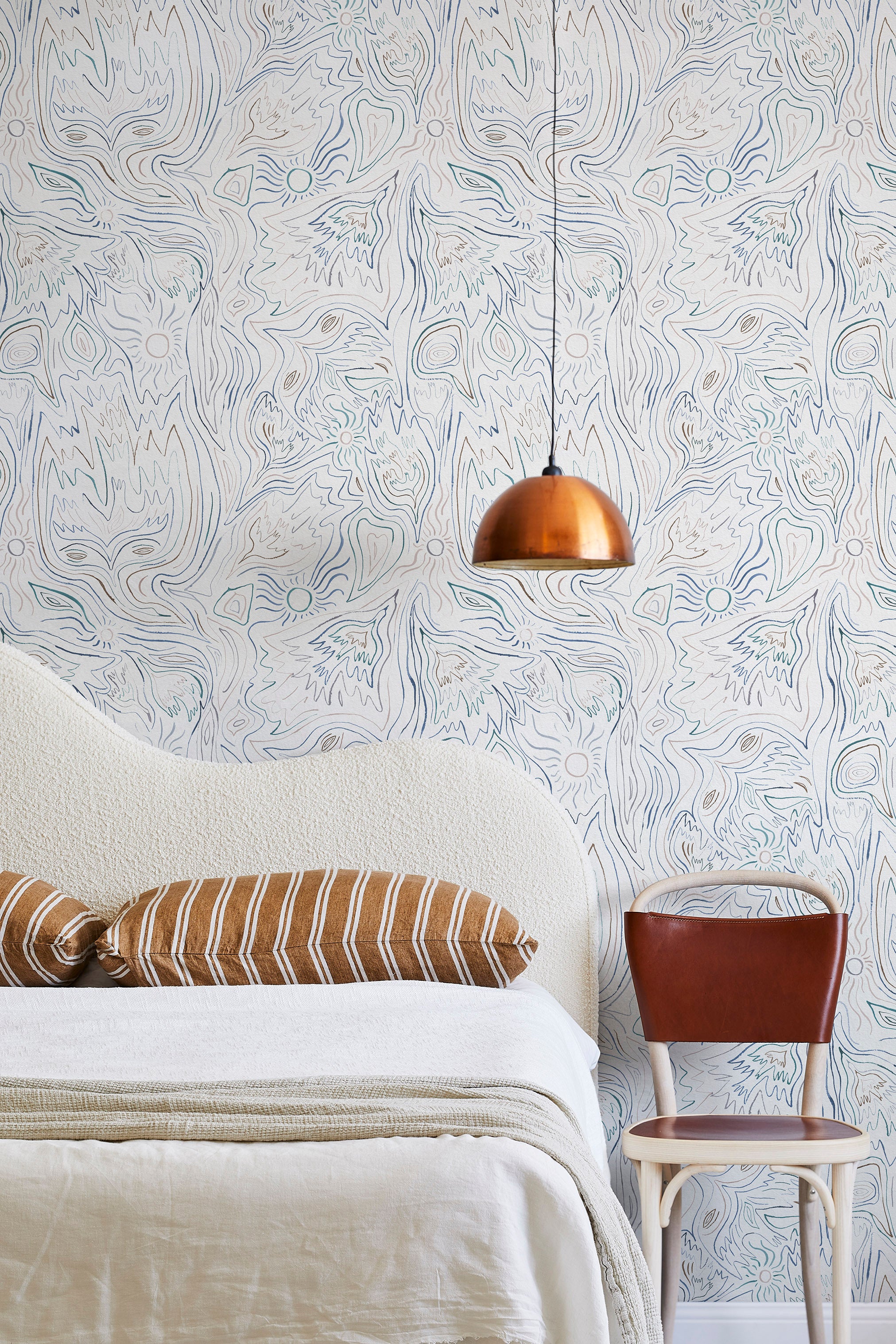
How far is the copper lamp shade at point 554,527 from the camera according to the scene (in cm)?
193

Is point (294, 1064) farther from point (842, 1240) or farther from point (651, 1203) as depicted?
point (842, 1240)

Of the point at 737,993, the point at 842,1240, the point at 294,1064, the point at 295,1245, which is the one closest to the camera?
the point at 295,1245

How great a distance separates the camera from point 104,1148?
3.62 ft

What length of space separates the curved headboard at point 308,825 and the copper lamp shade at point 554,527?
607 millimetres

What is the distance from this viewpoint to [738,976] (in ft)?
7.44

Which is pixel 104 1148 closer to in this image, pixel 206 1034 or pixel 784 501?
pixel 206 1034

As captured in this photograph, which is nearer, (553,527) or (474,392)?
(553,527)

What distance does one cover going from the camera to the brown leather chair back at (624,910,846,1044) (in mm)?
2236

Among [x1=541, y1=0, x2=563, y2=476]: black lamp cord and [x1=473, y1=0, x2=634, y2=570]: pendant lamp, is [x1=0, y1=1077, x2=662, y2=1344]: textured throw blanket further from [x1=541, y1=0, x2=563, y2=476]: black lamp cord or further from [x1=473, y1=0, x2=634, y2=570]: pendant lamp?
[x1=541, y1=0, x2=563, y2=476]: black lamp cord

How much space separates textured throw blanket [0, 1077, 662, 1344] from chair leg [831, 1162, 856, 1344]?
2.90ft

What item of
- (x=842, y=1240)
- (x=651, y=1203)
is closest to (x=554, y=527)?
(x=651, y=1203)

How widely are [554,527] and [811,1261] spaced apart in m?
1.43

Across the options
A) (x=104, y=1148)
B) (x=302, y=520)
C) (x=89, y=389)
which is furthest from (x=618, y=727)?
(x=104, y=1148)

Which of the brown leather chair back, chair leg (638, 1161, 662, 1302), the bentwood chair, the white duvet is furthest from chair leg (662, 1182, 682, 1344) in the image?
the white duvet
